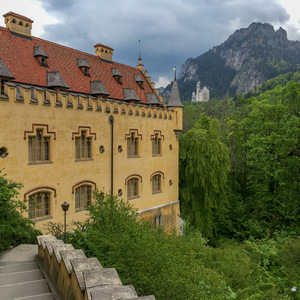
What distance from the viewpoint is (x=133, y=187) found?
67.0 feet

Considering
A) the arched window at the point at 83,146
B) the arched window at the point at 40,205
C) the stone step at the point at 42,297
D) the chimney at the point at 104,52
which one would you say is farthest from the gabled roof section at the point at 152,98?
the stone step at the point at 42,297

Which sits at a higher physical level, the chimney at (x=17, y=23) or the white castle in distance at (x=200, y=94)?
the white castle in distance at (x=200, y=94)

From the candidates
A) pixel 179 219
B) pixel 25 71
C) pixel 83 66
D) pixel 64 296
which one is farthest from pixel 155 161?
pixel 64 296

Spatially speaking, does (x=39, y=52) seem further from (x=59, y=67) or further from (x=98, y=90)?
(x=98, y=90)

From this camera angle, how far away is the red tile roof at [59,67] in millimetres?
16406

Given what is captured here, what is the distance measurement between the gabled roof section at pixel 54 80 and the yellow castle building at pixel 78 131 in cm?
6

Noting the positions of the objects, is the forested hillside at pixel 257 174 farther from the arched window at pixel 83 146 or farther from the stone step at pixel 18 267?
the stone step at pixel 18 267

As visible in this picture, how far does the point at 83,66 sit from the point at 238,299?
1686cm

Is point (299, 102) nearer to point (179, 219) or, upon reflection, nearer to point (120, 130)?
point (179, 219)

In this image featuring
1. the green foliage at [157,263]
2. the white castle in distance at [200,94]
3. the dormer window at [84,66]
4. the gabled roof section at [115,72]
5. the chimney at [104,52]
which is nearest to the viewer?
the green foliage at [157,263]

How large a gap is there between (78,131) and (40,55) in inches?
227

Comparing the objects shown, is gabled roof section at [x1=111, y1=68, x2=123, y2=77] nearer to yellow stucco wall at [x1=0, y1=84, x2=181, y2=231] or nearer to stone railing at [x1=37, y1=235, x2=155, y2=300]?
yellow stucco wall at [x1=0, y1=84, x2=181, y2=231]

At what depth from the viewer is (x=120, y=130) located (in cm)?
1888

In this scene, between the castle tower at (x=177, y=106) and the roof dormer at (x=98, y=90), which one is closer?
the roof dormer at (x=98, y=90)
